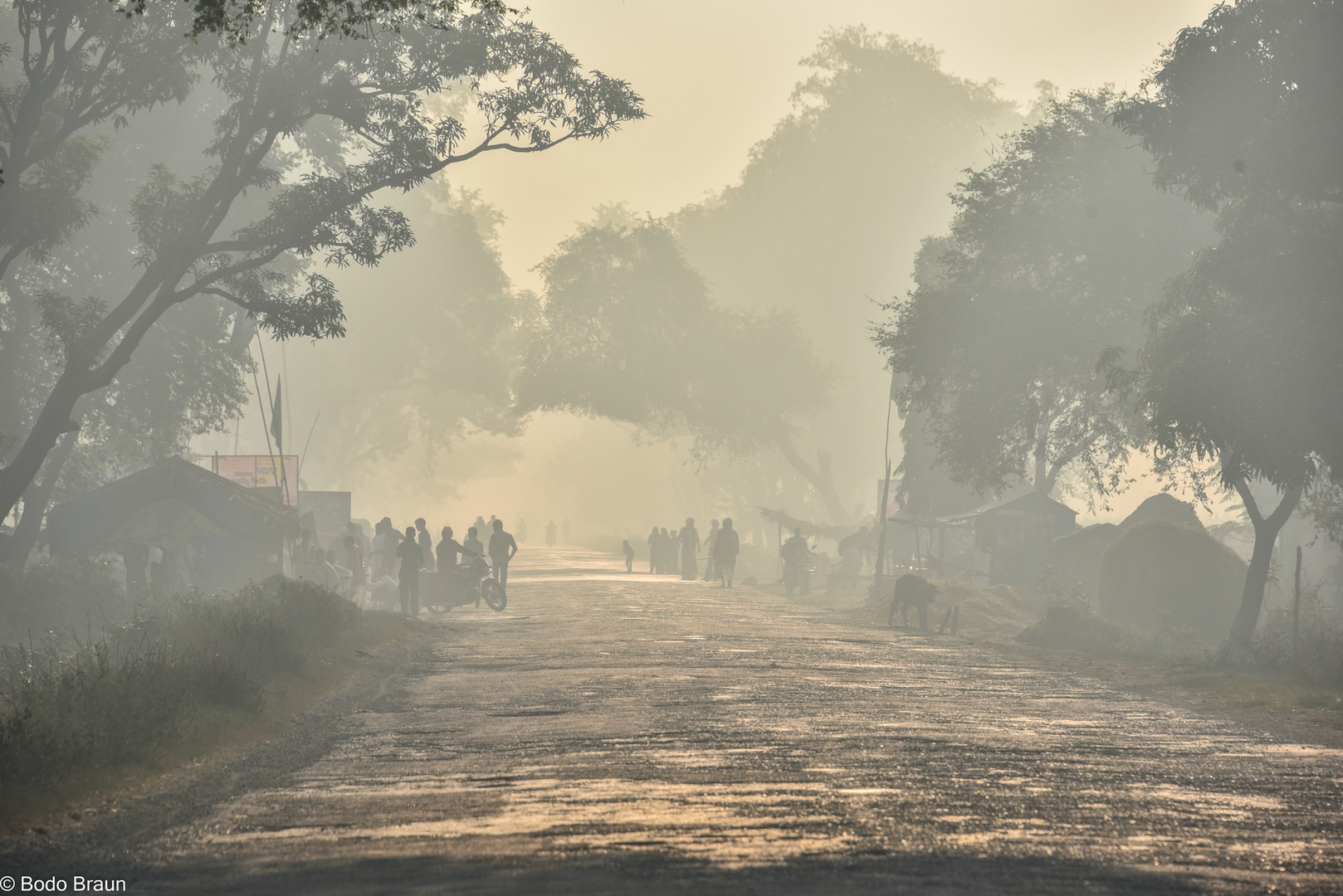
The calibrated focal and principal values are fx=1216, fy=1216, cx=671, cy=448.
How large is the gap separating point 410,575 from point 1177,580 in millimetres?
15681

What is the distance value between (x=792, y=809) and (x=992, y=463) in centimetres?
1952

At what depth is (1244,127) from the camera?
15.4 metres

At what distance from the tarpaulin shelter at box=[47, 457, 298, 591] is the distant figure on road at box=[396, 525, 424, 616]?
3.38 metres

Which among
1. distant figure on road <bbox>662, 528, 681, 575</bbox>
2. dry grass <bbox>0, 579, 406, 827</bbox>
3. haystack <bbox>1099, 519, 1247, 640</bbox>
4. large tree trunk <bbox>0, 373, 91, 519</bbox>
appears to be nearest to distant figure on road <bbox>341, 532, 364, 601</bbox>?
large tree trunk <bbox>0, 373, 91, 519</bbox>

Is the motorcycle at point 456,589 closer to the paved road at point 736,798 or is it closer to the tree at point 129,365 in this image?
the tree at point 129,365

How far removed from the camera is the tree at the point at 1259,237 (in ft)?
47.5

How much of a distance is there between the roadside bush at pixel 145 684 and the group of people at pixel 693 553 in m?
21.0

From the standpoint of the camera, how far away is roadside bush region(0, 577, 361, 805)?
24.9 feet

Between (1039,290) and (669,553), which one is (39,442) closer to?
(1039,290)

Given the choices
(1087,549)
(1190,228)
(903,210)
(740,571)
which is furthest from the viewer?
(903,210)

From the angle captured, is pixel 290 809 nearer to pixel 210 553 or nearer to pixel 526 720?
pixel 526 720

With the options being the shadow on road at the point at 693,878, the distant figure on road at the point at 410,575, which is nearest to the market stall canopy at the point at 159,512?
the distant figure on road at the point at 410,575

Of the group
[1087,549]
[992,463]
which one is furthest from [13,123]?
[1087,549]

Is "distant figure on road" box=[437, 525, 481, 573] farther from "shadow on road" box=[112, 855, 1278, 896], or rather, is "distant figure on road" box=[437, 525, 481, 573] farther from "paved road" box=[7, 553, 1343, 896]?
"shadow on road" box=[112, 855, 1278, 896]
